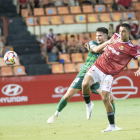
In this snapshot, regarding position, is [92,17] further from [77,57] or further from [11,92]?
[11,92]

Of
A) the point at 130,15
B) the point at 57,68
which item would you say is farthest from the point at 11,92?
the point at 130,15

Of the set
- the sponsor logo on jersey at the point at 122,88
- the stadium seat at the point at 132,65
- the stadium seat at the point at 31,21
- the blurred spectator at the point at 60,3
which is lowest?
the sponsor logo on jersey at the point at 122,88

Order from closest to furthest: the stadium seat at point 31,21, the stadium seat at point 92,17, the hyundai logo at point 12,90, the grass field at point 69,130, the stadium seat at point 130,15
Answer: the grass field at point 69,130 < the hyundai logo at point 12,90 < the stadium seat at point 31,21 < the stadium seat at point 92,17 < the stadium seat at point 130,15

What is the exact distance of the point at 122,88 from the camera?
40.7 feet

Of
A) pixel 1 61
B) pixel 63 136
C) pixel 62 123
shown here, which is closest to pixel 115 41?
pixel 63 136

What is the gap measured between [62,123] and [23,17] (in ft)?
31.1

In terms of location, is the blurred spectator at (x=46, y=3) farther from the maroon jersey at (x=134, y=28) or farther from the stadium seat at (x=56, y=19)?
the maroon jersey at (x=134, y=28)

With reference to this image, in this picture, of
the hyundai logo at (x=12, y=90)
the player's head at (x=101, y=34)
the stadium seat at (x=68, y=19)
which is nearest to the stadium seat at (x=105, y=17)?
the stadium seat at (x=68, y=19)

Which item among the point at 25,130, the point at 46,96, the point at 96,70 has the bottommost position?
the point at 46,96

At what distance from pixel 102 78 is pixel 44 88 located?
21.1 ft

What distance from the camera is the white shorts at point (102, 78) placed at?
5.81 m

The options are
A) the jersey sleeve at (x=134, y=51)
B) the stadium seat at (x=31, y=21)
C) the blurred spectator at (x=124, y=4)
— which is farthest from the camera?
the blurred spectator at (x=124, y=4)

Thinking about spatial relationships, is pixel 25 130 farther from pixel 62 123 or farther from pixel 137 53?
pixel 137 53

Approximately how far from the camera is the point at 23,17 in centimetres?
1565
